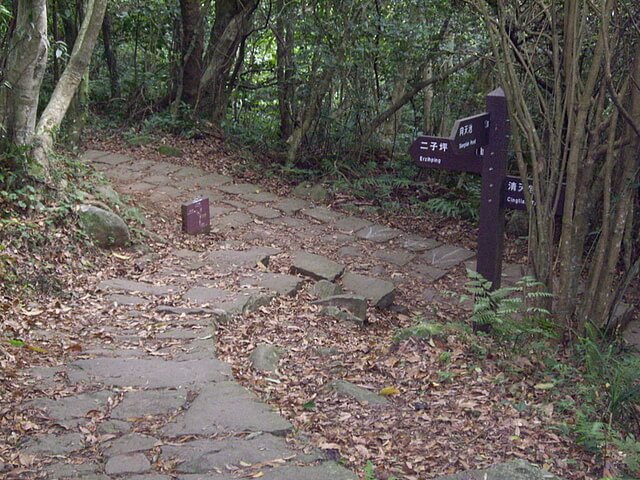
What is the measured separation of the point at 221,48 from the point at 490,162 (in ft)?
21.6

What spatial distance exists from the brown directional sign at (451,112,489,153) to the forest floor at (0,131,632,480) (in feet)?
4.58

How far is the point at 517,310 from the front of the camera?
5465 mm

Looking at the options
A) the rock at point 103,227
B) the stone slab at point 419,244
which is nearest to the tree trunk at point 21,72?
the rock at point 103,227

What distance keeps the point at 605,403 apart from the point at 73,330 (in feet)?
11.5

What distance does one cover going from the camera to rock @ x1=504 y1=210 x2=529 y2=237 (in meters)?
9.62

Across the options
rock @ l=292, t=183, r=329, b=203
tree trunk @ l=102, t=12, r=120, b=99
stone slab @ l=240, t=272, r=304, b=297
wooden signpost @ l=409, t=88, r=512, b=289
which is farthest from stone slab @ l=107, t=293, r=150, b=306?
tree trunk @ l=102, t=12, r=120, b=99

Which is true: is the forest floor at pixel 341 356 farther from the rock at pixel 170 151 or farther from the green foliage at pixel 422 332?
the rock at pixel 170 151

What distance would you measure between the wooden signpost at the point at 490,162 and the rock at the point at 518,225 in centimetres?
350

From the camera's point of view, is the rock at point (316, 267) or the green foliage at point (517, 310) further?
the rock at point (316, 267)

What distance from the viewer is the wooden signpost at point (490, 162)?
6.04 metres

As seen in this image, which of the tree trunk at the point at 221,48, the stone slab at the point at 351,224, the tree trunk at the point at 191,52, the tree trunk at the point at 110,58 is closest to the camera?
the stone slab at the point at 351,224

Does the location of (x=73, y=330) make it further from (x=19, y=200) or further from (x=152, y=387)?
(x=19, y=200)

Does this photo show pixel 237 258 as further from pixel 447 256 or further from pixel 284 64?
pixel 284 64

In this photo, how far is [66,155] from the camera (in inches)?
326
